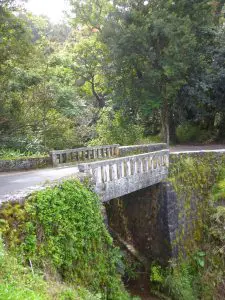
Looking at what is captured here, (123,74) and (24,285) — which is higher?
(123,74)

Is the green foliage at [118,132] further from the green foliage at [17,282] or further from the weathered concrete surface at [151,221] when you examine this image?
the green foliage at [17,282]

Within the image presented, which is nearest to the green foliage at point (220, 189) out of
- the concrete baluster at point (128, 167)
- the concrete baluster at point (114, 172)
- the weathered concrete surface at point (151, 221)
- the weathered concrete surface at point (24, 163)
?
the weathered concrete surface at point (151, 221)


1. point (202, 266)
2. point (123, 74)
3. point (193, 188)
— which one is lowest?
point (202, 266)

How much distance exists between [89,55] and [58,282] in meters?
19.0

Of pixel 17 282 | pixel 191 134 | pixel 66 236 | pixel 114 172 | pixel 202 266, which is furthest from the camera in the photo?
pixel 191 134

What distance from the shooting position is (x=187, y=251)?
979 cm

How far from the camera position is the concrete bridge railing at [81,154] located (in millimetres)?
11005

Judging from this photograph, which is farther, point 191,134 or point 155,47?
point 191,134

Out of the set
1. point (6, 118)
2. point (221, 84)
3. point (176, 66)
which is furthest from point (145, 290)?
point (221, 84)

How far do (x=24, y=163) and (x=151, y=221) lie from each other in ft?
16.3

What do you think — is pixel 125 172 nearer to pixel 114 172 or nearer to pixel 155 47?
pixel 114 172

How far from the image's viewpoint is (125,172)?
8305 millimetres

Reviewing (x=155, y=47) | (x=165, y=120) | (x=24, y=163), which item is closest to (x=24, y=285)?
(x=24, y=163)

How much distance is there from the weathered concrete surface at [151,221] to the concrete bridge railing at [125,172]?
66cm
